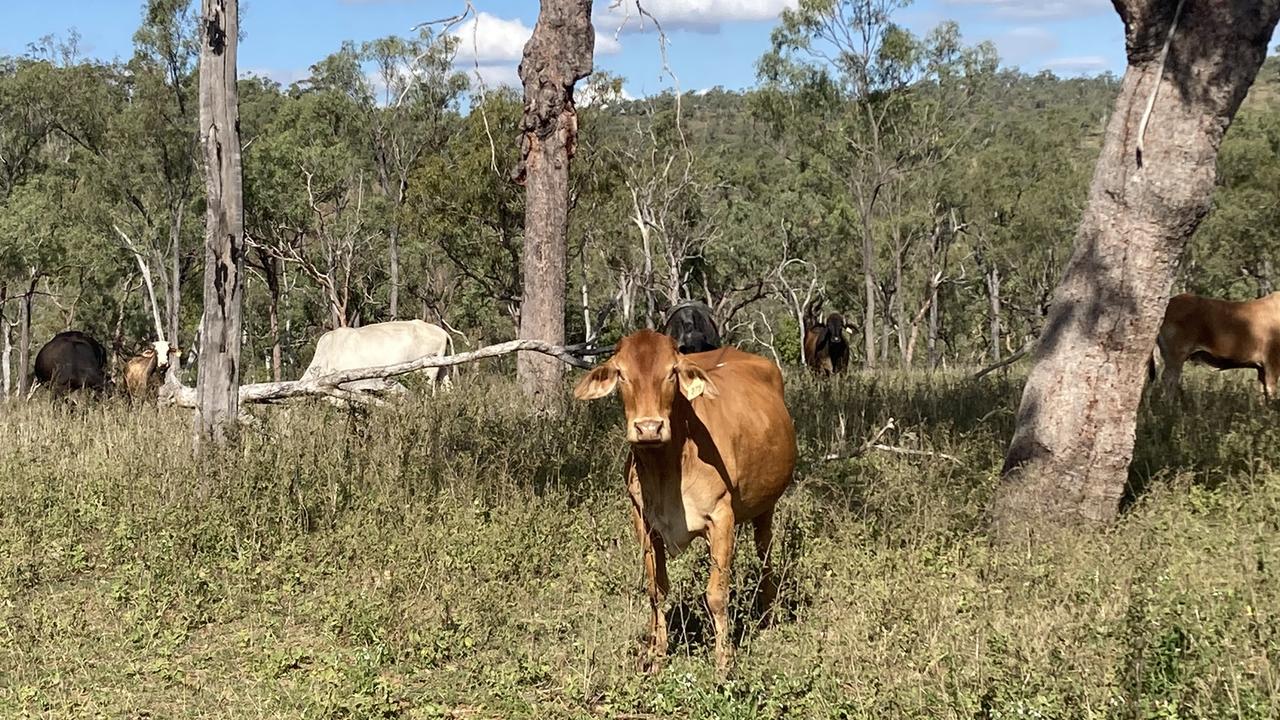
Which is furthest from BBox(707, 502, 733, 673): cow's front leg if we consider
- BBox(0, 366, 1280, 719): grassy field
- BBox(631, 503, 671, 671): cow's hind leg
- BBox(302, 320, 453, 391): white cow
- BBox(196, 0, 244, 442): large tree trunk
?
BBox(302, 320, 453, 391): white cow

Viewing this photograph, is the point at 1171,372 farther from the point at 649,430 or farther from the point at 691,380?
the point at 649,430

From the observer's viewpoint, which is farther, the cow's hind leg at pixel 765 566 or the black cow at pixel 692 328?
the black cow at pixel 692 328

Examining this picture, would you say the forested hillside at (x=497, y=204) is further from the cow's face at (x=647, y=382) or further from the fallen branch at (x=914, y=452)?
the cow's face at (x=647, y=382)

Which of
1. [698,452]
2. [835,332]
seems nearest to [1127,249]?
[698,452]

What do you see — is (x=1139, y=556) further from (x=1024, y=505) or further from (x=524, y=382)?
(x=524, y=382)

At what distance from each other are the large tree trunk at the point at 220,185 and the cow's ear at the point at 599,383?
387cm

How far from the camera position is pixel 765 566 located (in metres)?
5.69

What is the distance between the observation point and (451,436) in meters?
8.53

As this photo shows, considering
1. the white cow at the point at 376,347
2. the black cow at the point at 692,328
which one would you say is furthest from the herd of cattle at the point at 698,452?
the white cow at the point at 376,347

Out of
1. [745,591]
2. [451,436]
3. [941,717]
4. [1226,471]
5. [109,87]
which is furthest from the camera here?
[109,87]

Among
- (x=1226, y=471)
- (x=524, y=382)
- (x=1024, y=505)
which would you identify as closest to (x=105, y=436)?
(x=524, y=382)

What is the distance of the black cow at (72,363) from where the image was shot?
625 inches

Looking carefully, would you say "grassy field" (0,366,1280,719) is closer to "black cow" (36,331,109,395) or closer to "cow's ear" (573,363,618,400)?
"cow's ear" (573,363,618,400)

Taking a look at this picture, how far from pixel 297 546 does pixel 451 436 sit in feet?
6.76
